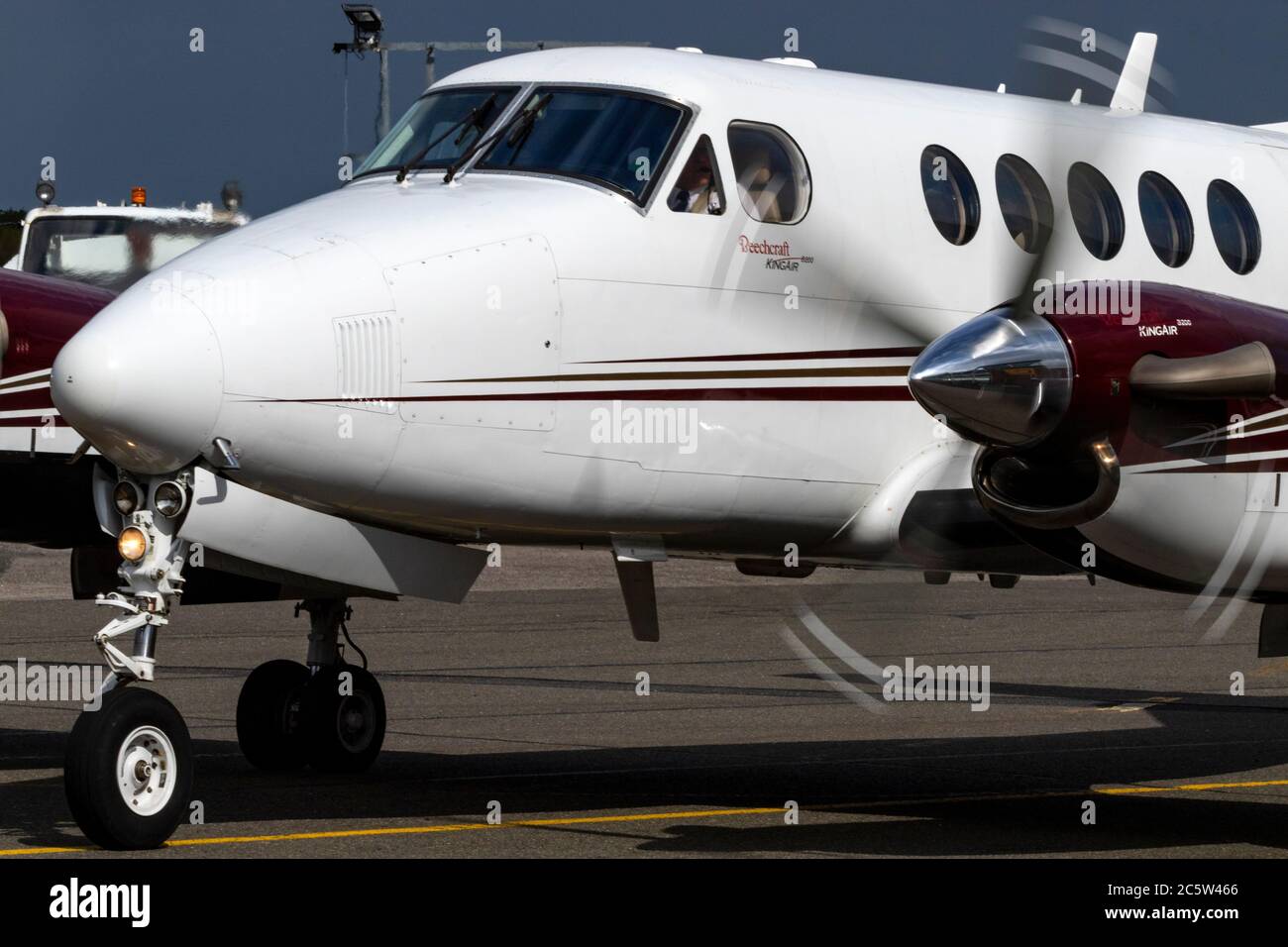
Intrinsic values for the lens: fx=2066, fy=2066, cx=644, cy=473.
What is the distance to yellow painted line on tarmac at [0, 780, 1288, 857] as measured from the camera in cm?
984

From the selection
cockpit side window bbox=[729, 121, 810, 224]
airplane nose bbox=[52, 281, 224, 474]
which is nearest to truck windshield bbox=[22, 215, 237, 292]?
cockpit side window bbox=[729, 121, 810, 224]

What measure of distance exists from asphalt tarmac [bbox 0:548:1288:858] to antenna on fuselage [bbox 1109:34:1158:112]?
3.75 m

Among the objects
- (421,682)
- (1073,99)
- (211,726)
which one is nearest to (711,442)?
(1073,99)

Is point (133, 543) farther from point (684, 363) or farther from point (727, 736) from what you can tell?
point (727, 736)

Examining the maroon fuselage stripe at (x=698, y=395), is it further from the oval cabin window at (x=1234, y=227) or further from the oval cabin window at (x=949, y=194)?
the oval cabin window at (x=1234, y=227)

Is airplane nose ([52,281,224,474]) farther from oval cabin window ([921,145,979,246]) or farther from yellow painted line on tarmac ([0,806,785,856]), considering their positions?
oval cabin window ([921,145,979,246])

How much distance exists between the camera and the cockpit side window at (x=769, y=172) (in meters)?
10.2

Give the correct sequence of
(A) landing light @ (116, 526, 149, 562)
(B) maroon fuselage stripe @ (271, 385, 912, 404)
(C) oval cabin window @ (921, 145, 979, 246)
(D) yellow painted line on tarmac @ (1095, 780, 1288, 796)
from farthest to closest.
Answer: (D) yellow painted line on tarmac @ (1095, 780, 1288, 796) → (C) oval cabin window @ (921, 145, 979, 246) → (B) maroon fuselage stripe @ (271, 385, 912, 404) → (A) landing light @ (116, 526, 149, 562)

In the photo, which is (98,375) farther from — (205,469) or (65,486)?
(65,486)

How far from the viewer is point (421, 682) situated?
1872 cm

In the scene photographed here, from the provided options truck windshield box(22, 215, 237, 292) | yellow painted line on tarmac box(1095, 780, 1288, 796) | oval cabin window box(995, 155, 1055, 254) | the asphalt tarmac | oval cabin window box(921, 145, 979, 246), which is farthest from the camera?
truck windshield box(22, 215, 237, 292)

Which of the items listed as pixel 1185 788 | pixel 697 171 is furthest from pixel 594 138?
pixel 1185 788
